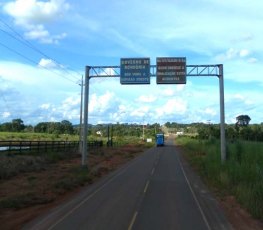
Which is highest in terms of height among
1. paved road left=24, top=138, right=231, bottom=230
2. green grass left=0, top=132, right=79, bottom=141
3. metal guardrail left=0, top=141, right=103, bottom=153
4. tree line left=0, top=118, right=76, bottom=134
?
tree line left=0, top=118, right=76, bottom=134

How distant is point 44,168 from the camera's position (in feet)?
109

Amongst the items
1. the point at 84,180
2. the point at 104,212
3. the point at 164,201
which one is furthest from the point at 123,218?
the point at 84,180

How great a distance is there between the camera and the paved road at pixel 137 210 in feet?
42.1

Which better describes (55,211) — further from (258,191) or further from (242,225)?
(258,191)

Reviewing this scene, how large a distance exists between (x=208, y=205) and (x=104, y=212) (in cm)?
458

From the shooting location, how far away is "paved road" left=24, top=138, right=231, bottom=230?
42.1 ft

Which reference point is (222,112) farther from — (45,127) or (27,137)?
(45,127)

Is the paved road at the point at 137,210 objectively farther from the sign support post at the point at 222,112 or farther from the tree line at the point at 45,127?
the tree line at the point at 45,127

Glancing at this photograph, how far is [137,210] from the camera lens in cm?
1552

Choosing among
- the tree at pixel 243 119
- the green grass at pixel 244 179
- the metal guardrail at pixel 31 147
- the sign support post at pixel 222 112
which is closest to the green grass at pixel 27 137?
the metal guardrail at pixel 31 147

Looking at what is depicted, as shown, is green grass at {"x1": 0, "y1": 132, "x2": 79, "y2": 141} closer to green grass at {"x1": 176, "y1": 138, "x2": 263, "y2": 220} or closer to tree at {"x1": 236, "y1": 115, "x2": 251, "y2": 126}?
green grass at {"x1": 176, "y1": 138, "x2": 263, "y2": 220}

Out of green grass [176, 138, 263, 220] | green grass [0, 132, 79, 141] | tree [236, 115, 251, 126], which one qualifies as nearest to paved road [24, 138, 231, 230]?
green grass [176, 138, 263, 220]

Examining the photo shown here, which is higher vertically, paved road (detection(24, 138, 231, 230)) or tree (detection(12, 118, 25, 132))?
tree (detection(12, 118, 25, 132))

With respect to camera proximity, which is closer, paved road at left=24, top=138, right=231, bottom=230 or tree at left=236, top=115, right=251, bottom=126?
paved road at left=24, top=138, right=231, bottom=230
